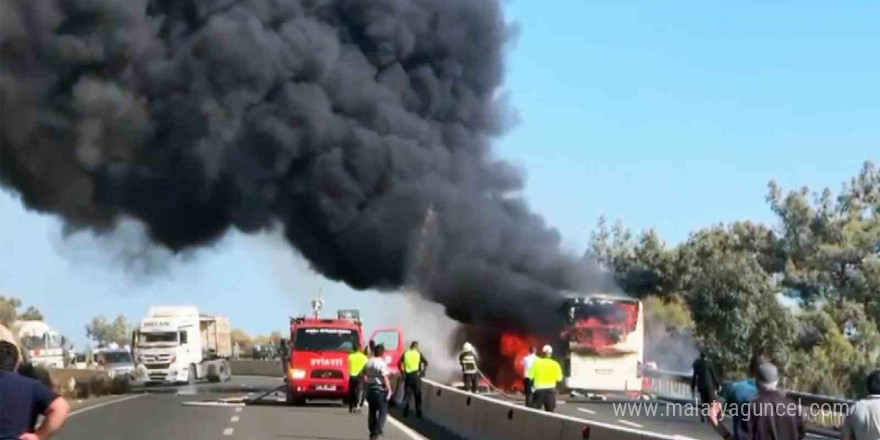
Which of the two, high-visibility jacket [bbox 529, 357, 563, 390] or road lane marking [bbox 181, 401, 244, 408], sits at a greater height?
high-visibility jacket [bbox 529, 357, 563, 390]

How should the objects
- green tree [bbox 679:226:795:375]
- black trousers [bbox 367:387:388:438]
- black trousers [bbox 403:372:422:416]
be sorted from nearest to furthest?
black trousers [bbox 367:387:388:438] < black trousers [bbox 403:372:422:416] < green tree [bbox 679:226:795:375]

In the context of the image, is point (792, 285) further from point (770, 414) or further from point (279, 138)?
point (770, 414)

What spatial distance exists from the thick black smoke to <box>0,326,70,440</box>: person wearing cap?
105ft

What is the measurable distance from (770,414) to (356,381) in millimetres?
20607

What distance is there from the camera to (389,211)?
1719 inches

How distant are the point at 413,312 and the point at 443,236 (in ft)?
8.70

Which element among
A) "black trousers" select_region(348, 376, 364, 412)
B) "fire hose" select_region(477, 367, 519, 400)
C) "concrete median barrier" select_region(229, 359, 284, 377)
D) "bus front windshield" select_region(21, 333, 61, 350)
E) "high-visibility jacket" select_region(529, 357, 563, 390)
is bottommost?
"concrete median barrier" select_region(229, 359, 284, 377)

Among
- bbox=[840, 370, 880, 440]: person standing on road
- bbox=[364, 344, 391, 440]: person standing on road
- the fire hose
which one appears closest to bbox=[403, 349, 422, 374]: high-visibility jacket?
bbox=[364, 344, 391, 440]: person standing on road

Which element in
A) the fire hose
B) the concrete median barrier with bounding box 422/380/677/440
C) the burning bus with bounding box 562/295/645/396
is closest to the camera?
the concrete median barrier with bounding box 422/380/677/440

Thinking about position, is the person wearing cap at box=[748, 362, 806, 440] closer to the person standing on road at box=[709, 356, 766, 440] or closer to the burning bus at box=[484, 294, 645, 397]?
the person standing on road at box=[709, 356, 766, 440]

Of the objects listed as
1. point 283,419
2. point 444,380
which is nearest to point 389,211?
point 444,380

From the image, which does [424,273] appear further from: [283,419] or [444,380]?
[283,419]

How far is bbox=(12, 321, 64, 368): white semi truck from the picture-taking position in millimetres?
51625

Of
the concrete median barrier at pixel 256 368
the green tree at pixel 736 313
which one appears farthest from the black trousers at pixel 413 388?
the concrete median barrier at pixel 256 368
